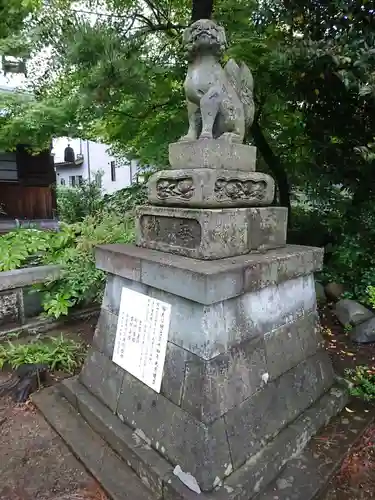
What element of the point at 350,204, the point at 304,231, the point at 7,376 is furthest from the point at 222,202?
the point at 304,231

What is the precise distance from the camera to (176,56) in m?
5.40

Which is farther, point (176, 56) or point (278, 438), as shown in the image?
point (176, 56)

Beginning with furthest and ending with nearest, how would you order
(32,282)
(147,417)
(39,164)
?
1. (39,164)
2. (32,282)
3. (147,417)

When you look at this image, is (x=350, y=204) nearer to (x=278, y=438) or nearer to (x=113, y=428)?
(x=278, y=438)

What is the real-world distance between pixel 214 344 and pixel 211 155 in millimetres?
1167

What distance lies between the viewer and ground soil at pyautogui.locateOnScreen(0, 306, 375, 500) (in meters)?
1.93

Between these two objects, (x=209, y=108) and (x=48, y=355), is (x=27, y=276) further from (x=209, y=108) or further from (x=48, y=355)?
(x=209, y=108)

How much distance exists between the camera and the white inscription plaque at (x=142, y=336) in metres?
2.11

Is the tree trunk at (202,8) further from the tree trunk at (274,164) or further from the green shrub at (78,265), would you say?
the green shrub at (78,265)

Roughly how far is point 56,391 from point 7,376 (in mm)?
618

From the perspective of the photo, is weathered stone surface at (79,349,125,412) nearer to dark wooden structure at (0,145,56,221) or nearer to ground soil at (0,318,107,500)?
ground soil at (0,318,107,500)

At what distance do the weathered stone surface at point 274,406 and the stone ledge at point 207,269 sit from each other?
691 millimetres

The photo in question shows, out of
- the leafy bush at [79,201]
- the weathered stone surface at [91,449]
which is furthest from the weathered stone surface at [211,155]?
the leafy bush at [79,201]

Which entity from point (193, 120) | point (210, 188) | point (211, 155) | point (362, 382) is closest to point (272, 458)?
point (362, 382)
